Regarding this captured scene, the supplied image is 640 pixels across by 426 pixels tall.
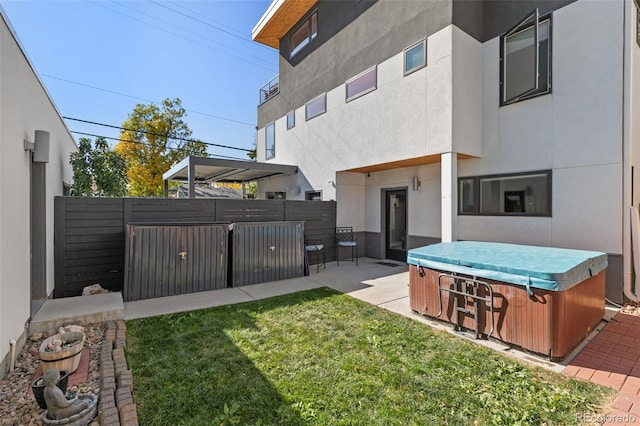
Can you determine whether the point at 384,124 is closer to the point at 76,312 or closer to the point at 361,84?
the point at 361,84

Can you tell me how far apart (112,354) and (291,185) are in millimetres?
9088

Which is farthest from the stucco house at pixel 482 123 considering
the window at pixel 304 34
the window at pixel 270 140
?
the window at pixel 270 140

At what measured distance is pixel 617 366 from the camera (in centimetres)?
318

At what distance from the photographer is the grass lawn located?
237 centimetres

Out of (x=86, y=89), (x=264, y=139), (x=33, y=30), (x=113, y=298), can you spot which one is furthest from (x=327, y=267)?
→ (x=86, y=89)

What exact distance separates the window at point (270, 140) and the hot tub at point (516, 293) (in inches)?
384

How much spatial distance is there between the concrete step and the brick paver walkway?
17.8 ft

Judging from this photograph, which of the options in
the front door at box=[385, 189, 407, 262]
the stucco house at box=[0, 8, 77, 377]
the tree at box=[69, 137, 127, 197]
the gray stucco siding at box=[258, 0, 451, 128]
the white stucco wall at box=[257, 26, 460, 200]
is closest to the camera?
the stucco house at box=[0, 8, 77, 377]

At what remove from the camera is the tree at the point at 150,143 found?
1659cm

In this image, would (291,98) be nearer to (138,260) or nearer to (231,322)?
(138,260)

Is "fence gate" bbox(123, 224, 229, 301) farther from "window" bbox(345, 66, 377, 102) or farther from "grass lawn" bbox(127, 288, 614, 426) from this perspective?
"window" bbox(345, 66, 377, 102)

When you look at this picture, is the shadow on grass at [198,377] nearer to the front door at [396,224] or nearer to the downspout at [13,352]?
the downspout at [13,352]

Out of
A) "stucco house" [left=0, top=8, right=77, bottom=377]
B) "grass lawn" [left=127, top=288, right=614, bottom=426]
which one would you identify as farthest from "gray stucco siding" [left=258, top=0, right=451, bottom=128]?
"stucco house" [left=0, top=8, right=77, bottom=377]

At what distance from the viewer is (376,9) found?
823 centimetres
